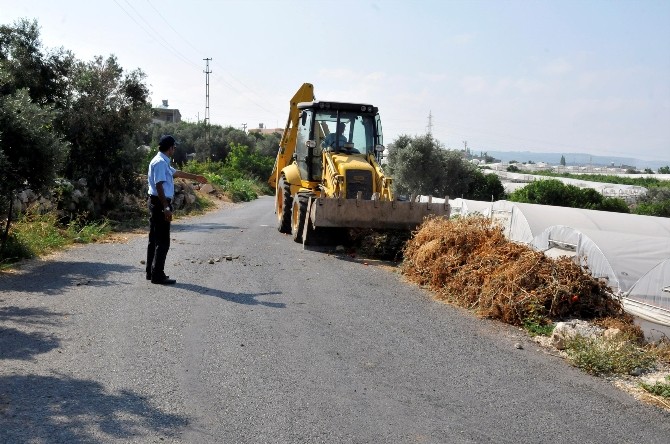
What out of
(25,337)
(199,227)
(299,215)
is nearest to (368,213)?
(299,215)

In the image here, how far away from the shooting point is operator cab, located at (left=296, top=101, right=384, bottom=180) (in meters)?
15.4

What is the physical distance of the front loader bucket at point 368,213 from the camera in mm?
13000

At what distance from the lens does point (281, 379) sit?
5.76 metres

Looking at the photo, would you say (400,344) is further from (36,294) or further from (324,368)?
(36,294)

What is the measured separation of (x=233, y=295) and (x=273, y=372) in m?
3.26

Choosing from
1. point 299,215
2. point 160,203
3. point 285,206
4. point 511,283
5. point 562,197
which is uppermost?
point 562,197

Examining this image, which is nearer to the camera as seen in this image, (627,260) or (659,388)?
(659,388)

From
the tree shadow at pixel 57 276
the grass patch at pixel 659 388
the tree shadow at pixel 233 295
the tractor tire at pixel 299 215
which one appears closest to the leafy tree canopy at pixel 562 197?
the tractor tire at pixel 299 215

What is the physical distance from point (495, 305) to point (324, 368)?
11.0ft

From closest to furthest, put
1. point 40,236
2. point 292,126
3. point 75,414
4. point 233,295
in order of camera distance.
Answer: point 75,414, point 233,295, point 40,236, point 292,126

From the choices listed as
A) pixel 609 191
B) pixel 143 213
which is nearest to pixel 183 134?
pixel 609 191

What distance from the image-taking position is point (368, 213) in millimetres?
13125

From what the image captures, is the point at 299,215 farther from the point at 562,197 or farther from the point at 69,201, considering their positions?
the point at 562,197

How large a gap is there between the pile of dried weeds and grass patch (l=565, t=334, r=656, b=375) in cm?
110
